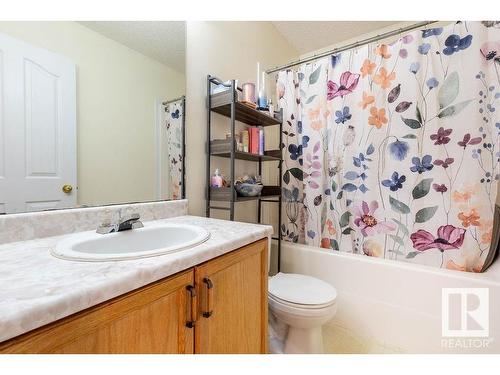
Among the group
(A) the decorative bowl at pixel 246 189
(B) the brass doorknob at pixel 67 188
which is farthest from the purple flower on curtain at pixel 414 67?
(B) the brass doorknob at pixel 67 188

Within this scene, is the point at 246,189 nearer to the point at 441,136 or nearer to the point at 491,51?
the point at 441,136

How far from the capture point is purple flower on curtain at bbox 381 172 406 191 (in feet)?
4.87

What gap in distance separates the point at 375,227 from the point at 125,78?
1.65 metres

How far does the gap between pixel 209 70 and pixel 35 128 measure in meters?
0.95

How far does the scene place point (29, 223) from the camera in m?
0.83

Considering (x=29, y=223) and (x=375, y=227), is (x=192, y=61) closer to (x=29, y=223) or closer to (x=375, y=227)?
(x=29, y=223)

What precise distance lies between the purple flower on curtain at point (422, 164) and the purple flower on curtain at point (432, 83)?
0.41 m

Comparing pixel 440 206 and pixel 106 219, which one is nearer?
pixel 106 219

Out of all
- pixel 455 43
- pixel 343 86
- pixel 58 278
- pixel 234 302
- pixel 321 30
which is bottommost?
pixel 234 302

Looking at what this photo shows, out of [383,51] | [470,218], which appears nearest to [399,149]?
[470,218]

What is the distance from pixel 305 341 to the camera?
1.26m

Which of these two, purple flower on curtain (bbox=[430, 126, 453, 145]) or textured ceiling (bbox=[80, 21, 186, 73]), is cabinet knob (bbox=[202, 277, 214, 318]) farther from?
purple flower on curtain (bbox=[430, 126, 453, 145])

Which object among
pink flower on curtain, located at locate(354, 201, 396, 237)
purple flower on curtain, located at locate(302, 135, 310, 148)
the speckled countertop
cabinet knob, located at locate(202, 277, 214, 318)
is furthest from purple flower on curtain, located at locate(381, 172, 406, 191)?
cabinet knob, located at locate(202, 277, 214, 318)
